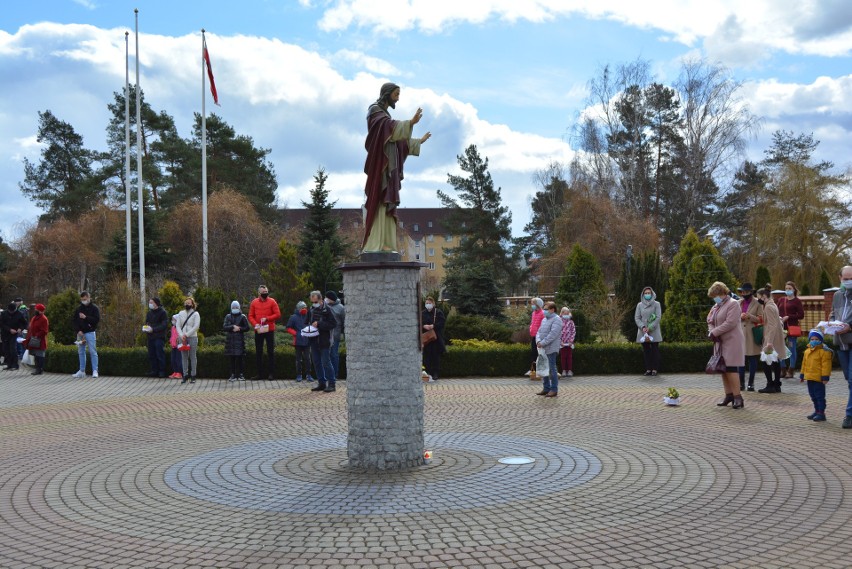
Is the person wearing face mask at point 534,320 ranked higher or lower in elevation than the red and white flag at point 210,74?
lower

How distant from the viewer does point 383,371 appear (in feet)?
25.5

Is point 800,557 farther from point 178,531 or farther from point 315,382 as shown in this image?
point 315,382

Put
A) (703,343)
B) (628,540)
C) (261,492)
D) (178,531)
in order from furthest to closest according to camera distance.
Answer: (703,343), (261,492), (178,531), (628,540)

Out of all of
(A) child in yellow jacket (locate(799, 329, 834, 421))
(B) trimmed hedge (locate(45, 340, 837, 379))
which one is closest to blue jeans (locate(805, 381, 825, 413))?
(A) child in yellow jacket (locate(799, 329, 834, 421))

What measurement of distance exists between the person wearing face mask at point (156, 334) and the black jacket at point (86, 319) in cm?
125

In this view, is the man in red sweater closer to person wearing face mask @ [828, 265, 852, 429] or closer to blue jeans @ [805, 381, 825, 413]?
blue jeans @ [805, 381, 825, 413]

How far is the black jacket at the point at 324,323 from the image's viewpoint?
13.5m

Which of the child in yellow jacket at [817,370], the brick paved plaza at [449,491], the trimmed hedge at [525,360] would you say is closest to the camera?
the brick paved plaza at [449,491]

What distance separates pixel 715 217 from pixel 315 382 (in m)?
35.6

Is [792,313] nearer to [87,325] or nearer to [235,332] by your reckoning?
[235,332]

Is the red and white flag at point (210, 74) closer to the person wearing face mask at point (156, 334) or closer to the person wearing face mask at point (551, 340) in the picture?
the person wearing face mask at point (156, 334)

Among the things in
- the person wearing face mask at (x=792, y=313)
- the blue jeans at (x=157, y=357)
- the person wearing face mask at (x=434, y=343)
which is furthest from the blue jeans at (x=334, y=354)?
the person wearing face mask at (x=792, y=313)

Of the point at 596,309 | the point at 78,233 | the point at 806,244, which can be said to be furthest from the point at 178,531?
the point at 78,233

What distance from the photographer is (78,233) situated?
142ft
